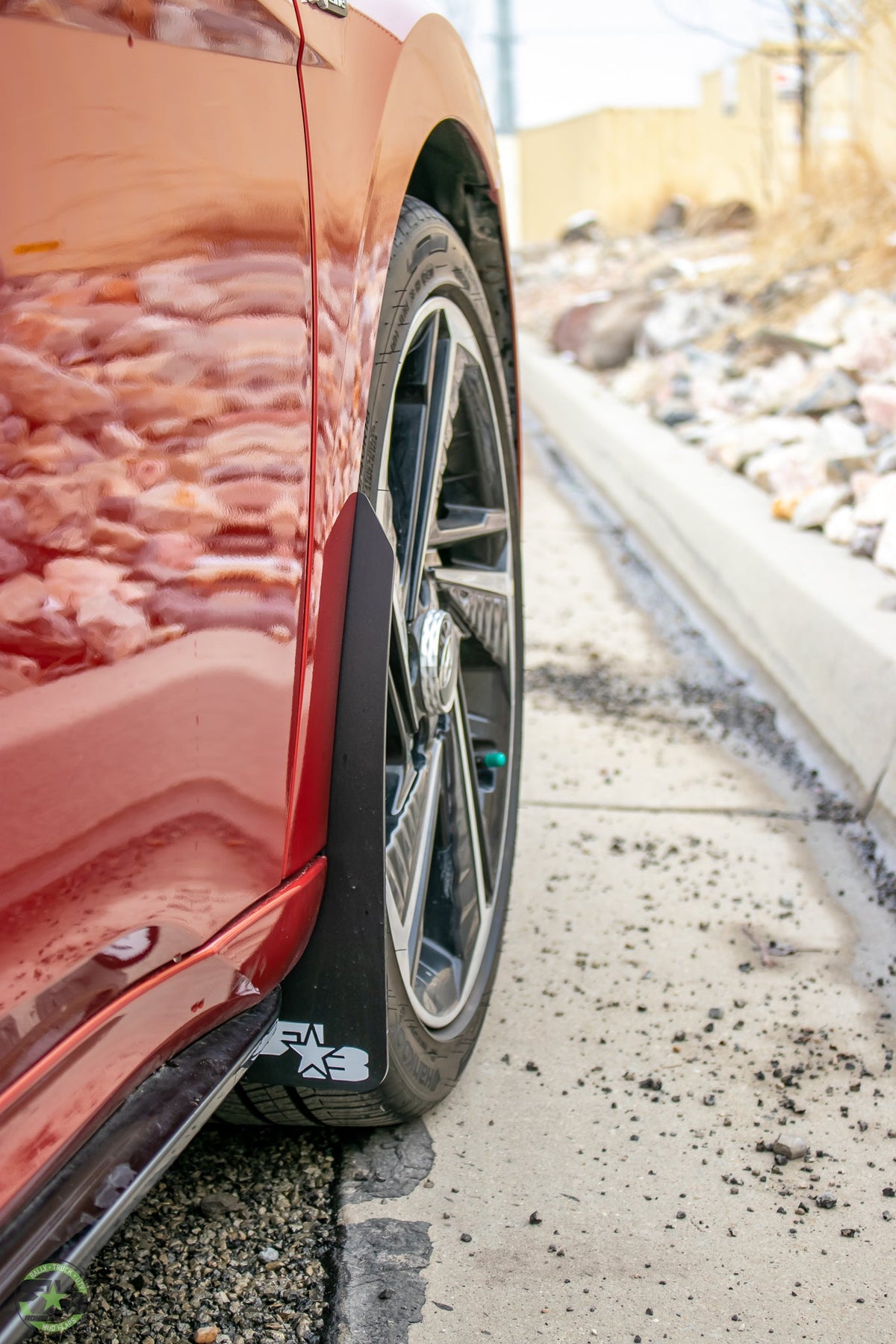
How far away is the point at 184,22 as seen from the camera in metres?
0.97

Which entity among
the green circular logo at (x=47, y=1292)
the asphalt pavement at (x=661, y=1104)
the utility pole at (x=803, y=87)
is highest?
the utility pole at (x=803, y=87)

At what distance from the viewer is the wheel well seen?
1794mm

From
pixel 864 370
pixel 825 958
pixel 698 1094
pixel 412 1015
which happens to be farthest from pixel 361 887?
pixel 864 370

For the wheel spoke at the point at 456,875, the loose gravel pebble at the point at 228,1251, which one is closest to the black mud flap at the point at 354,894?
the loose gravel pebble at the point at 228,1251

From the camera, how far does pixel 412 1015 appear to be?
1.53 meters

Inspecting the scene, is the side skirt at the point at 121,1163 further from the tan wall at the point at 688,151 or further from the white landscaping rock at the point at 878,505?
the tan wall at the point at 688,151

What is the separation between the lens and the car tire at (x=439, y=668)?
1.48 metres

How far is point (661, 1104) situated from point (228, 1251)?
68cm

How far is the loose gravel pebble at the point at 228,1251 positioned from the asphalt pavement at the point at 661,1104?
5cm

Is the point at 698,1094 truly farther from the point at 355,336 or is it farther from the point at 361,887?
the point at 355,336

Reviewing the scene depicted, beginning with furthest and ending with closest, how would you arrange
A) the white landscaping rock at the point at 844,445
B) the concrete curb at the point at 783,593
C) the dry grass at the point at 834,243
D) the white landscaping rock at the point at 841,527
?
the dry grass at the point at 834,243 < the white landscaping rock at the point at 844,445 < the white landscaping rock at the point at 841,527 < the concrete curb at the point at 783,593

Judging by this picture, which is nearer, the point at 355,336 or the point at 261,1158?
the point at 355,336

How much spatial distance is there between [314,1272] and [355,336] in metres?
1.08

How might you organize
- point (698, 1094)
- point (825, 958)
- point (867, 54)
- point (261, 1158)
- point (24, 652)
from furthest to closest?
point (867, 54), point (825, 958), point (698, 1094), point (261, 1158), point (24, 652)
